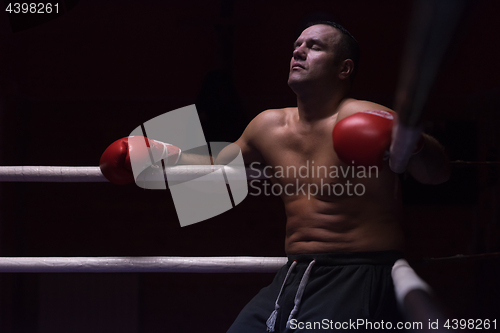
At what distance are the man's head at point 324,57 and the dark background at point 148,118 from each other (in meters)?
2.00

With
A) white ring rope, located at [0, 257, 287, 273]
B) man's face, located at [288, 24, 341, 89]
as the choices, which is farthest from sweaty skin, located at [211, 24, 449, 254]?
white ring rope, located at [0, 257, 287, 273]

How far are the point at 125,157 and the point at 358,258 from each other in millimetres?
678

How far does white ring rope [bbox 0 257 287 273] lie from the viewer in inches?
42.0

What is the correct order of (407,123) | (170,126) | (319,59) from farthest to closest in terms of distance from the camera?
(170,126) < (319,59) < (407,123)

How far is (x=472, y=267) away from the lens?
3.15 meters

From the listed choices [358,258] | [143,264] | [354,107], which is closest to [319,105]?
[354,107]

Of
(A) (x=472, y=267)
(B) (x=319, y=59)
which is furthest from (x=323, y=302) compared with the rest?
(A) (x=472, y=267)

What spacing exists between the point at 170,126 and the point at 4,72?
1420 millimetres

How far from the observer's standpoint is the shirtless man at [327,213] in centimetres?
87

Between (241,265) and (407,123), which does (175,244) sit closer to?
(241,265)

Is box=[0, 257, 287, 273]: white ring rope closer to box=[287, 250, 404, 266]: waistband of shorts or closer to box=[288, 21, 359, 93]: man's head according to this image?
box=[287, 250, 404, 266]: waistband of shorts

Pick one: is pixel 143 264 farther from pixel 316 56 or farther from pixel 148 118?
pixel 148 118

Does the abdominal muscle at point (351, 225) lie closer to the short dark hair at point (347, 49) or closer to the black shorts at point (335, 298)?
the black shorts at point (335, 298)

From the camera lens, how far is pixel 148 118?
3281mm
